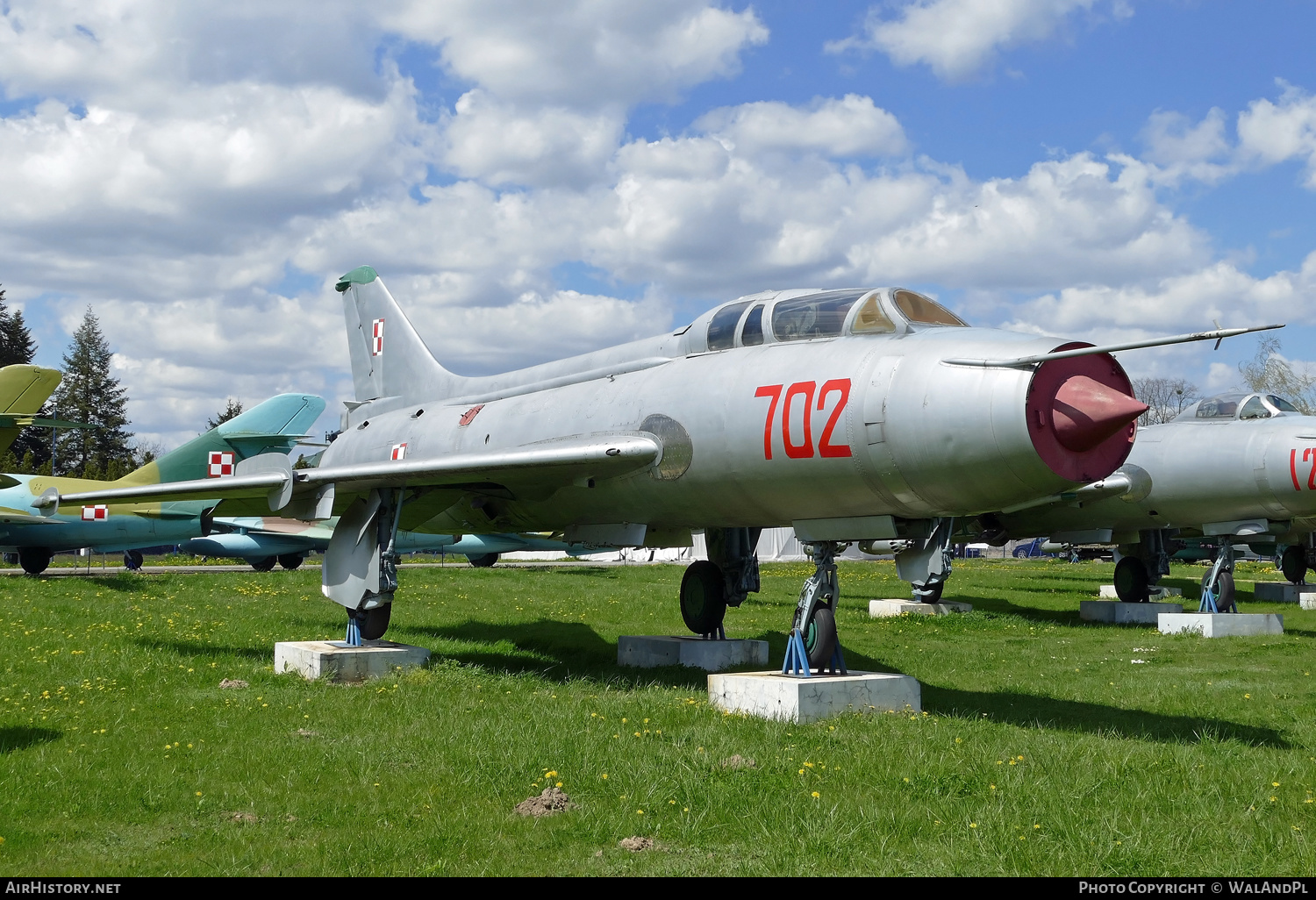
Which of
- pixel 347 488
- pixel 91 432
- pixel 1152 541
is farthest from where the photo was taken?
pixel 91 432

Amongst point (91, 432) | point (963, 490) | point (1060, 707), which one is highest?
point (91, 432)

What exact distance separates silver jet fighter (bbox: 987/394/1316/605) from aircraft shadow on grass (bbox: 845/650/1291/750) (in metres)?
5.91

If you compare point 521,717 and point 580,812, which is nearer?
point 580,812

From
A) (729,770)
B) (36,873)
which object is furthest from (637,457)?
(36,873)

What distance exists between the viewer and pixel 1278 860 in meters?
4.80

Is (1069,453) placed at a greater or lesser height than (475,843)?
greater

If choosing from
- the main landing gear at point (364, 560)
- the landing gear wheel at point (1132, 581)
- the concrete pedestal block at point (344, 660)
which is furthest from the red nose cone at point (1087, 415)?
the landing gear wheel at point (1132, 581)

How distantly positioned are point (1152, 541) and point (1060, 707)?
39.9ft

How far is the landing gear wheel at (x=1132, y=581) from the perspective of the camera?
802 inches

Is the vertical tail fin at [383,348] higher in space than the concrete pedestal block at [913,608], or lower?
higher

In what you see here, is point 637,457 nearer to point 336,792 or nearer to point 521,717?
point 521,717

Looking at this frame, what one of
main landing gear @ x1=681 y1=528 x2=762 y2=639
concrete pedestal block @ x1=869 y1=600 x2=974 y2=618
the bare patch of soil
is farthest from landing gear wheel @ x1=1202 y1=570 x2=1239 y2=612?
the bare patch of soil

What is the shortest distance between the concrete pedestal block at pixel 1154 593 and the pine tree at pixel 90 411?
61.7m

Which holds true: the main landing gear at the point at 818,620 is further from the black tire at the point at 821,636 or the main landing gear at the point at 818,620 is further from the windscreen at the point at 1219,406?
the windscreen at the point at 1219,406
